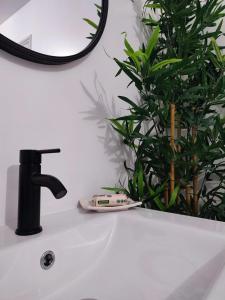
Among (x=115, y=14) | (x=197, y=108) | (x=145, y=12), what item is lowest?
(x=197, y=108)

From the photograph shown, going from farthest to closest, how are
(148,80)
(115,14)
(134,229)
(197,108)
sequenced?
(197,108)
(115,14)
(148,80)
(134,229)

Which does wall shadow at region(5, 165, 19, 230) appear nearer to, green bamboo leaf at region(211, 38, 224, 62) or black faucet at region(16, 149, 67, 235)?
black faucet at region(16, 149, 67, 235)

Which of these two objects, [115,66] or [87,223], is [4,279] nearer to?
[87,223]

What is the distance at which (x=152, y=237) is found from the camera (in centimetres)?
68

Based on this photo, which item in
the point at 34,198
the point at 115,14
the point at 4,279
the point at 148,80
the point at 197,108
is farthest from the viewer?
the point at 197,108

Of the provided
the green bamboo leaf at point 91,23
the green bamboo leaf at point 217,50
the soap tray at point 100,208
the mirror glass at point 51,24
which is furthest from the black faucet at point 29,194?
the green bamboo leaf at point 217,50

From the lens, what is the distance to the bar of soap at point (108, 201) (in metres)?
0.80

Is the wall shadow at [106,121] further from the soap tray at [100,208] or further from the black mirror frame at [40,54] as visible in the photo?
the soap tray at [100,208]

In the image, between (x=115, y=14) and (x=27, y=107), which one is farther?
(x=115, y=14)

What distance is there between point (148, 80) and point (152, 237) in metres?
0.61

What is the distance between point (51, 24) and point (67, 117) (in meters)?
0.31

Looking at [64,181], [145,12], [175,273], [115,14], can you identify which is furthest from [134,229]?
[145,12]

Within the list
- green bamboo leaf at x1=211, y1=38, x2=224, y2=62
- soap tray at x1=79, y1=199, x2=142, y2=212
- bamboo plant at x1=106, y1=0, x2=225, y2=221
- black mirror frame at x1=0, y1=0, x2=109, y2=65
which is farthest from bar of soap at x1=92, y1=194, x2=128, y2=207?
green bamboo leaf at x1=211, y1=38, x2=224, y2=62

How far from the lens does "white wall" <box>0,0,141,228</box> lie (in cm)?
68
